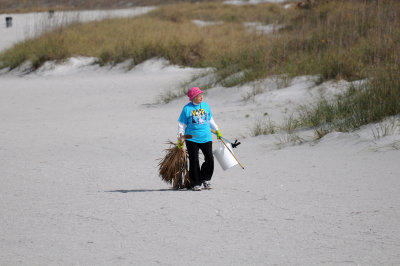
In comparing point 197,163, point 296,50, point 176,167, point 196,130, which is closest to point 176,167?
point 176,167

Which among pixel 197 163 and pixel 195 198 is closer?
pixel 195 198

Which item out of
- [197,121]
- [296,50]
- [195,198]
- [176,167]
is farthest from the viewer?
[296,50]

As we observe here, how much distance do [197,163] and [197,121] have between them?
1.67 feet

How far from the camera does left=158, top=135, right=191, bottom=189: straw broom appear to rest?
6504 mm

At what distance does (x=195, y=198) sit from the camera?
20.3 feet

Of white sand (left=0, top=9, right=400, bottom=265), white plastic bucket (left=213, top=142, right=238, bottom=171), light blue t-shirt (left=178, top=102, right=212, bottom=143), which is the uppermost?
light blue t-shirt (left=178, top=102, right=212, bottom=143)

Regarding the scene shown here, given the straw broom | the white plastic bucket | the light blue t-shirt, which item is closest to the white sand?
the straw broom

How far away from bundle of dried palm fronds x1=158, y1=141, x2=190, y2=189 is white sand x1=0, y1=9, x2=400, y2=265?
0.55 feet

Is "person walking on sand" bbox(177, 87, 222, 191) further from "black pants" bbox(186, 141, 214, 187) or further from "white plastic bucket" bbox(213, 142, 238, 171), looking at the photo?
"white plastic bucket" bbox(213, 142, 238, 171)

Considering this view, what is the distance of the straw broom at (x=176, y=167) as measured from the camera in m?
6.50

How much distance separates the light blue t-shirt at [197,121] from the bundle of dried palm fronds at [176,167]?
9.7 inches

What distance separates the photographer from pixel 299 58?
1484 centimetres

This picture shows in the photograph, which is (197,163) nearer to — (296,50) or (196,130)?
(196,130)

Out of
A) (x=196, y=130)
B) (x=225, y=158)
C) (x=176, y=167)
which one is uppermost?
(x=196, y=130)
